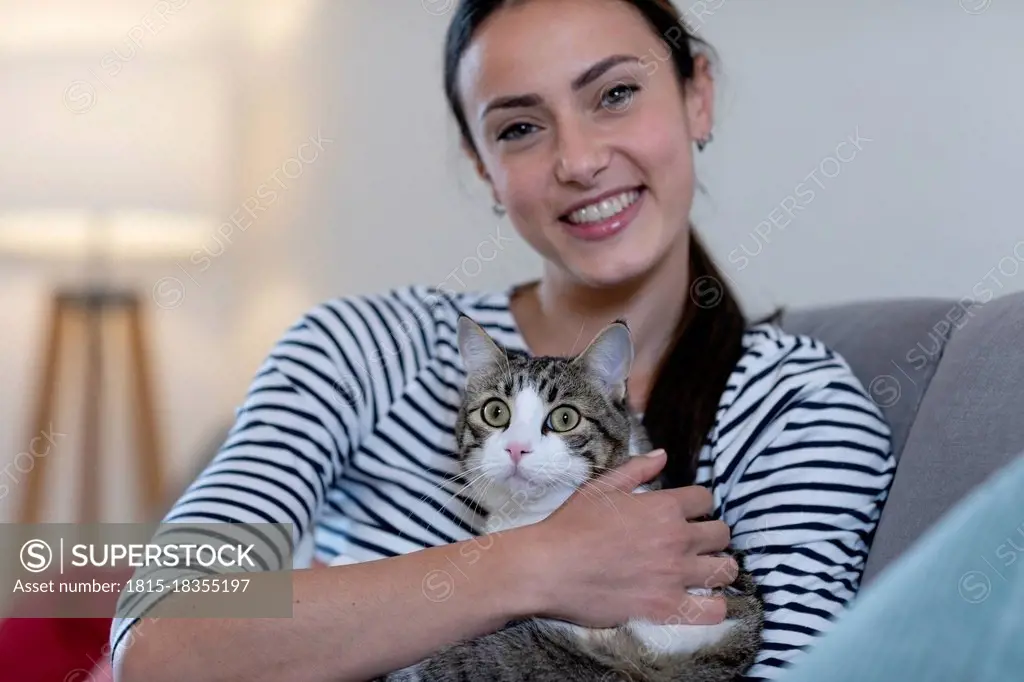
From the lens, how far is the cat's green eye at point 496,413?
1.11 metres

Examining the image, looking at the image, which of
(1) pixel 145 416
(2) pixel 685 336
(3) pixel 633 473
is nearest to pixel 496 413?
(3) pixel 633 473

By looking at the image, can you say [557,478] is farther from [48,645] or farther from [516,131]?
[48,645]

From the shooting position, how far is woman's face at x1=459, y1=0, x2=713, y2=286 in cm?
116

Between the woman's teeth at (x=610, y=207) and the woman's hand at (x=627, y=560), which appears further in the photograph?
the woman's teeth at (x=610, y=207)

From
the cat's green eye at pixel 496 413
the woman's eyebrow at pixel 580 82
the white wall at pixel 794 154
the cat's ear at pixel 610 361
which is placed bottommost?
the cat's green eye at pixel 496 413

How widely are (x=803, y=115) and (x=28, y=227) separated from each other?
5.63 feet

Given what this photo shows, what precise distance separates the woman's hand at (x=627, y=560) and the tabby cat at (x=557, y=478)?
19 mm

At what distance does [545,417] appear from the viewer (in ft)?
3.61

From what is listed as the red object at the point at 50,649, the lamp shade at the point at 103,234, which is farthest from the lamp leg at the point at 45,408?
the red object at the point at 50,649

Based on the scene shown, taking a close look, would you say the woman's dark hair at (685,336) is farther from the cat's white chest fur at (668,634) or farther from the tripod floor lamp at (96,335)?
the tripod floor lamp at (96,335)

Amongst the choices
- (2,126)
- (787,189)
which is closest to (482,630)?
(787,189)

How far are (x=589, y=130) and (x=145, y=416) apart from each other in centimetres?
148

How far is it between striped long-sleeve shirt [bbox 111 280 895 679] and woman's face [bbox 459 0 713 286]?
0.17 meters

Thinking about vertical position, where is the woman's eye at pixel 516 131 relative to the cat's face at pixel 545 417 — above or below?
above
